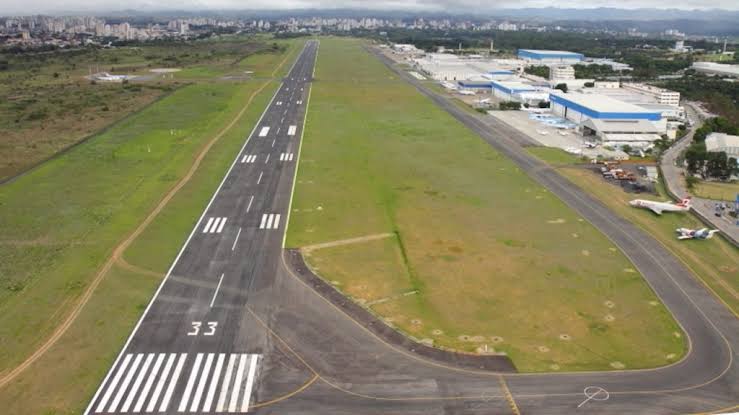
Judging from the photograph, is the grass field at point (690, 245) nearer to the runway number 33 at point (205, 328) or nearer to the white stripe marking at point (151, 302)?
the runway number 33 at point (205, 328)

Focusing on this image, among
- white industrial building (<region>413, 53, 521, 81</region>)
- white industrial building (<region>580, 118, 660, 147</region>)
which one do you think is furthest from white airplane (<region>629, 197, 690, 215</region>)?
white industrial building (<region>413, 53, 521, 81</region>)

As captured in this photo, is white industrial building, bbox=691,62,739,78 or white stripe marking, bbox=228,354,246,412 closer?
white stripe marking, bbox=228,354,246,412

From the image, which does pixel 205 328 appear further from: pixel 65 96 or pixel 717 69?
pixel 717 69

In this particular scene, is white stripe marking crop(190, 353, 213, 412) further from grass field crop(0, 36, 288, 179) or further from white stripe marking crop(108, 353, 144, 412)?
grass field crop(0, 36, 288, 179)

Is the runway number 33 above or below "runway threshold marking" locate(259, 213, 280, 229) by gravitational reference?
below

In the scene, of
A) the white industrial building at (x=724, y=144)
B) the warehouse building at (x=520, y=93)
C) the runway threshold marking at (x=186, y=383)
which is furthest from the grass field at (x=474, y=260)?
the warehouse building at (x=520, y=93)

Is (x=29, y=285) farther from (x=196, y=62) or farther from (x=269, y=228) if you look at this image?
(x=196, y=62)
